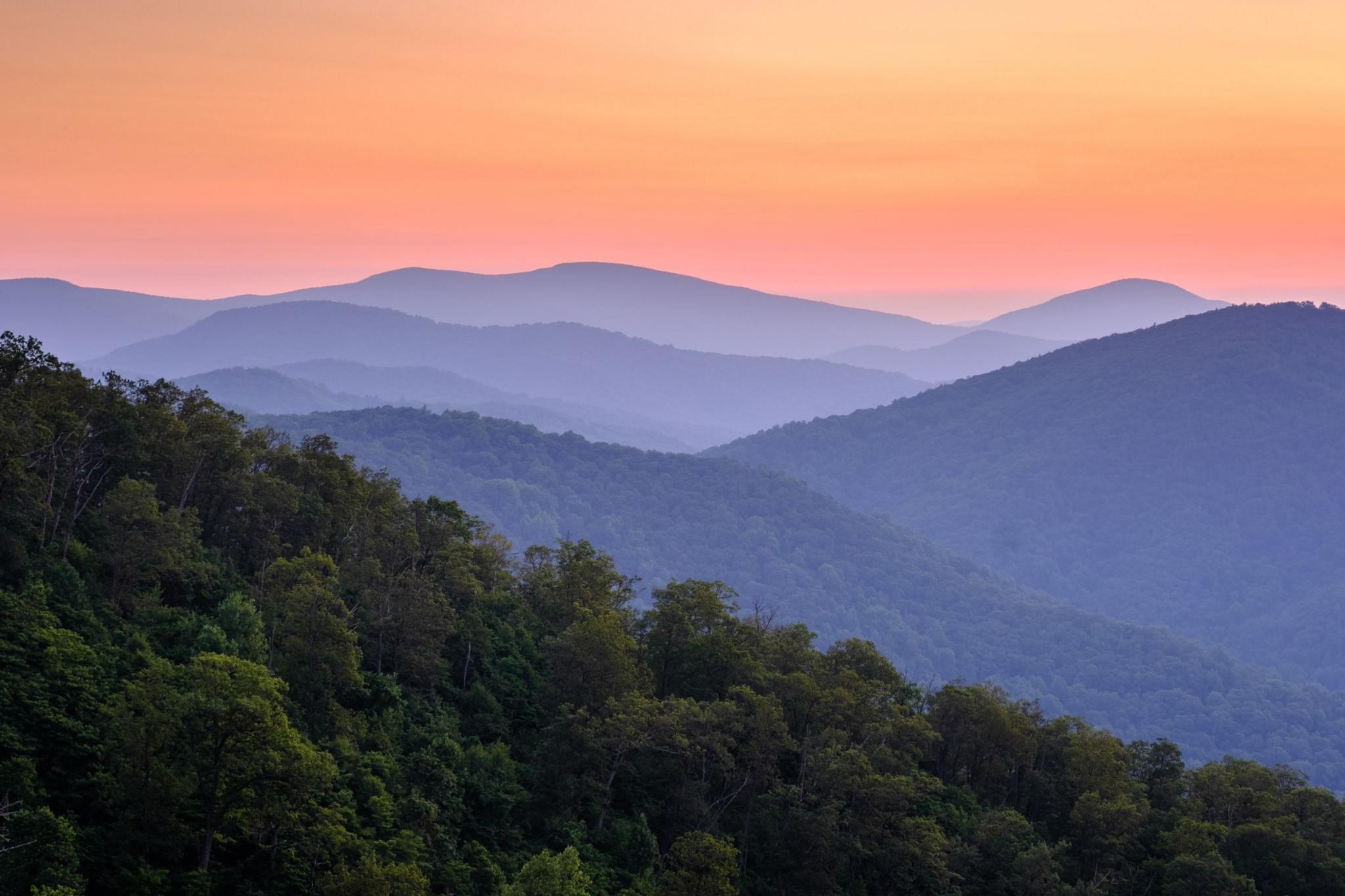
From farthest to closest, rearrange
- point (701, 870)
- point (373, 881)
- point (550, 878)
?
point (701, 870), point (550, 878), point (373, 881)

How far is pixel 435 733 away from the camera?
133 ft

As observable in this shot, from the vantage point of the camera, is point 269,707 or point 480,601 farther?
point 480,601

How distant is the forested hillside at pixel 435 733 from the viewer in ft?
92.5

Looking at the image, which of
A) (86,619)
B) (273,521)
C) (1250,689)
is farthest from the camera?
(1250,689)

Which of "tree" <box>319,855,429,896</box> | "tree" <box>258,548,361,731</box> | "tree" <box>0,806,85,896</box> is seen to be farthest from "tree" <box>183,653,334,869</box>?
"tree" <box>258,548,361,731</box>

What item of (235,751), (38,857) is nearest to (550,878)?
(235,751)

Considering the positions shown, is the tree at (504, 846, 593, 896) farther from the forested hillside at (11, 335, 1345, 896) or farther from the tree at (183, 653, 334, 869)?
the tree at (183, 653, 334, 869)

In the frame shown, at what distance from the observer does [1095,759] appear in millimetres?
49219

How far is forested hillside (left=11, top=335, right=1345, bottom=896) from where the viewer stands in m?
28.2

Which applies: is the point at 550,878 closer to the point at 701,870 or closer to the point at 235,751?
the point at 701,870

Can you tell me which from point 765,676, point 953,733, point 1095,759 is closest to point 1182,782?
point 1095,759

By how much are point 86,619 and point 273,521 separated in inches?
576

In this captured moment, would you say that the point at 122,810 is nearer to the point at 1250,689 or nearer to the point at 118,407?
the point at 118,407

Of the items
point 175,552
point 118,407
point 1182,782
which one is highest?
point 118,407
